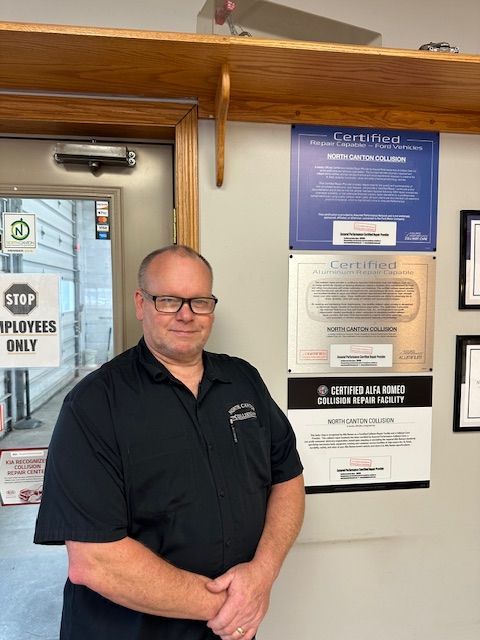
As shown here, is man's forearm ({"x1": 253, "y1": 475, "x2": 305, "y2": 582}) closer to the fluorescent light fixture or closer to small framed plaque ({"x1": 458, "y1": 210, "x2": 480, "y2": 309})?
small framed plaque ({"x1": 458, "y1": 210, "x2": 480, "y2": 309})

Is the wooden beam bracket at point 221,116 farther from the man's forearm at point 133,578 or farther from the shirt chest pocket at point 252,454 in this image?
the man's forearm at point 133,578

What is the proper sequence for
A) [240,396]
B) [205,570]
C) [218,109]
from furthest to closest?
[218,109] → [240,396] → [205,570]

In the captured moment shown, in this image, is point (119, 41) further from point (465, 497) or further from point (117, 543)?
point (465, 497)

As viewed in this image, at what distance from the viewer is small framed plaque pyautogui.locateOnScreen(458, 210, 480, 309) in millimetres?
1504

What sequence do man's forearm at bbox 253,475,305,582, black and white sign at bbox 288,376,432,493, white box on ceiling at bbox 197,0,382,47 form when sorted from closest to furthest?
1. man's forearm at bbox 253,475,305,582
2. white box on ceiling at bbox 197,0,382,47
3. black and white sign at bbox 288,376,432,493

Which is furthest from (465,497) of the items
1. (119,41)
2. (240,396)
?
(119,41)

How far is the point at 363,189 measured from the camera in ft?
4.78

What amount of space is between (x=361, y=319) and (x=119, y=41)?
1.06m

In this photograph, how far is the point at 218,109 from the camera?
126 cm

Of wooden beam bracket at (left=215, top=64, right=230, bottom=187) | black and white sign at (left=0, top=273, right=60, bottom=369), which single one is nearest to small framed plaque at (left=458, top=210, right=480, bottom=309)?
wooden beam bracket at (left=215, top=64, right=230, bottom=187)

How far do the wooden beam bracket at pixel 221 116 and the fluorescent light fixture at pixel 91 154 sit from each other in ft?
1.03

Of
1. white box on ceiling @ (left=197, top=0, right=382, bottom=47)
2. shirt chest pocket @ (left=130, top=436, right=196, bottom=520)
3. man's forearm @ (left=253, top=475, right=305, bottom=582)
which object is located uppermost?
white box on ceiling @ (left=197, top=0, right=382, bottom=47)

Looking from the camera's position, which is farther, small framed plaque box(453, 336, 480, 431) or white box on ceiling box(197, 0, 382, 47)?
small framed plaque box(453, 336, 480, 431)

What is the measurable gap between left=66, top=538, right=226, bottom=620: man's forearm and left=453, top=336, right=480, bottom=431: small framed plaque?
3.62 feet
